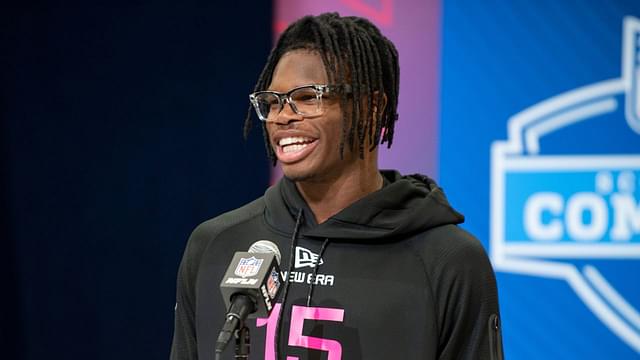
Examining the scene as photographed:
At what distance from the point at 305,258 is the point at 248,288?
0.31m

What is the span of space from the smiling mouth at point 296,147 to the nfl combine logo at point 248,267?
25 cm

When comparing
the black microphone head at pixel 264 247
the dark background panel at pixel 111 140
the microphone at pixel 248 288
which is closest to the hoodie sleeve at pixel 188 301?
the black microphone head at pixel 264 247

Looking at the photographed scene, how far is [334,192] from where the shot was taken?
1.47 meters

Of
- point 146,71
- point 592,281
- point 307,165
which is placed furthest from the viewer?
point 146,71

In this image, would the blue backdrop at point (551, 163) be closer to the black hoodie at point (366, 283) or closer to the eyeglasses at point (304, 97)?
the black hoodie at point (366, 283)

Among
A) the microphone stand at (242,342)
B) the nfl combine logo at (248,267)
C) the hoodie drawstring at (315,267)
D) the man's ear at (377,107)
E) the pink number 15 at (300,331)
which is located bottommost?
the pink number 15 at (300,331)

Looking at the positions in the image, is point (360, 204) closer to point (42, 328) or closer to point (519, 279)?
point (519, 279)

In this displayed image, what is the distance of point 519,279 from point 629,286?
1.03 feet

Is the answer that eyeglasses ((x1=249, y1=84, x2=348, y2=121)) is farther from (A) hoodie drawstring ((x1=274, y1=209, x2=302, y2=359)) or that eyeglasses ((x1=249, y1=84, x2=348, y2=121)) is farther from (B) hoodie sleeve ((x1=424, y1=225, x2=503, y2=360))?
(B) hoodie sleeve ((x1=424, y1=225, x2=503, y2=360))

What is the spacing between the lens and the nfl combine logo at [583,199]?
246 centimetres

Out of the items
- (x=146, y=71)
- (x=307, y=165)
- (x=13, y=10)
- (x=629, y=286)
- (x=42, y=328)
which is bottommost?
(x=42, y=328)

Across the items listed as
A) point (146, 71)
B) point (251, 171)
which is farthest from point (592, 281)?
point (146, 71)

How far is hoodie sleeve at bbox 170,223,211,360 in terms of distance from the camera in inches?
60.1

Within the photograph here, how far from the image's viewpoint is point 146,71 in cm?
263
